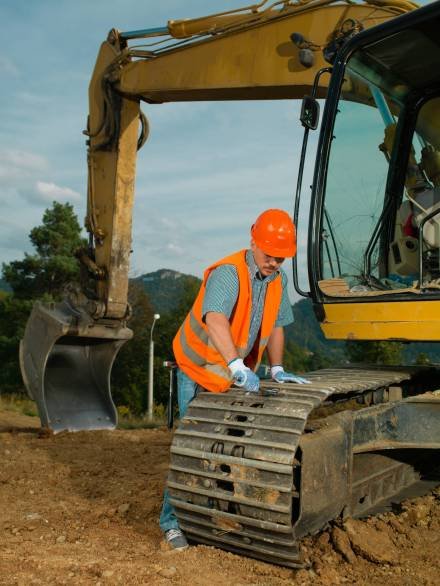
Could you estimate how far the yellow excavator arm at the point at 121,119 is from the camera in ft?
18.2

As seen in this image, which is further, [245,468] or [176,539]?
[176,539]

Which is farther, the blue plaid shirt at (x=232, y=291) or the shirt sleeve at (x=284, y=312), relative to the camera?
the shirt sleeve at (x=284, y=312)

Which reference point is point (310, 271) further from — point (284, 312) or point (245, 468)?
point (245, 468)

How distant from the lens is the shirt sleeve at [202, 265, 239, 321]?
377 cm

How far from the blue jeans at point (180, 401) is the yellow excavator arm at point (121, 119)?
2.53 m

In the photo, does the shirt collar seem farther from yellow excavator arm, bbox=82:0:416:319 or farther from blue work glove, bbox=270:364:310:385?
yellow excavator arm, bbox=82:0:416:319

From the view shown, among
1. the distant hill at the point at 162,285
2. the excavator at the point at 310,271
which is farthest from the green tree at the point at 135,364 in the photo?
the excavator at the point at 310,271

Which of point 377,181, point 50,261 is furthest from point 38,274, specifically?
point 377,181

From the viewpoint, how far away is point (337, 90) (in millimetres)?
4496

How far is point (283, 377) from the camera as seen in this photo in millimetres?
3943

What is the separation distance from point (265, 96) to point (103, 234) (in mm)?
2147

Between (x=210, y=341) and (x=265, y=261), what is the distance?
53cm

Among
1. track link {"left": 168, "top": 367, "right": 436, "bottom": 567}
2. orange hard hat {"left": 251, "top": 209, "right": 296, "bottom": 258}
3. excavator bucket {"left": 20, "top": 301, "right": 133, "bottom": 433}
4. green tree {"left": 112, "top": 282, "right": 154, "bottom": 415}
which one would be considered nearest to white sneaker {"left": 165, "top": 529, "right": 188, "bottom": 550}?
track link {"left": 168, "top": 367, "right": 436, "bottom": 567}

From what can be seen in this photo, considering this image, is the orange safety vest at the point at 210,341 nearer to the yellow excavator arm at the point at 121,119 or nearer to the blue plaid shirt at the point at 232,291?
the blue plaid shirt at the point at 232,291
